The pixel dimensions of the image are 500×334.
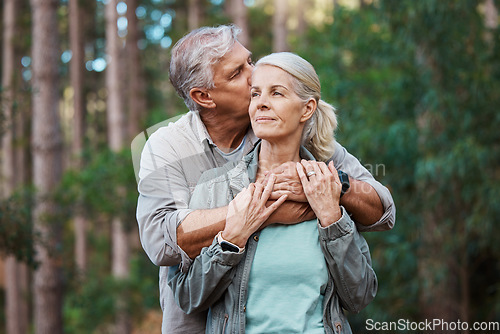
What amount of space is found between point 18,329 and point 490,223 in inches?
406

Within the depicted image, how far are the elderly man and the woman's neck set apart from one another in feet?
0.24

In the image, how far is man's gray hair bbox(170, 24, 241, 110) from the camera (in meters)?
2.35

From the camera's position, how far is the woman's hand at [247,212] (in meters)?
2.02

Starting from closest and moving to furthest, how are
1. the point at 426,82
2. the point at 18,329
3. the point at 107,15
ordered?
the point at 426,82 → the point at 107,15 → the point at 18,329

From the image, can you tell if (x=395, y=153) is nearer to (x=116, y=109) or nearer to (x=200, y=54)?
(x=116, y=109)

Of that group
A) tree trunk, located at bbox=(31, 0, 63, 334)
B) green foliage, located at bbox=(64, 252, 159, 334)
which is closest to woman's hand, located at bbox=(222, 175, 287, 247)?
tree trunk, located at bbox=(31, 0, 63, 334)

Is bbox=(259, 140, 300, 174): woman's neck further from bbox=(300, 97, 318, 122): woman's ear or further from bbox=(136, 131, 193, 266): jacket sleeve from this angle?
bbox=(136, 131, 193, 266): jacket sleeve

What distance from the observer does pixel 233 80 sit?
7.80 feet

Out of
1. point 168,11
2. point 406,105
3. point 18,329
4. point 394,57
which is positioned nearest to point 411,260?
point 406,105

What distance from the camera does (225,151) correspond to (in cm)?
249

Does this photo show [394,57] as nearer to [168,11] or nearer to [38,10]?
[38,10]

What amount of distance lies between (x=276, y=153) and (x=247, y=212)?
0.30m

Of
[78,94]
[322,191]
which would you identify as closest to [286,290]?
[322,191]

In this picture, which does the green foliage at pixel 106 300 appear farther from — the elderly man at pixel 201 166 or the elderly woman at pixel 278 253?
the elderly woman at pixel 278 253
